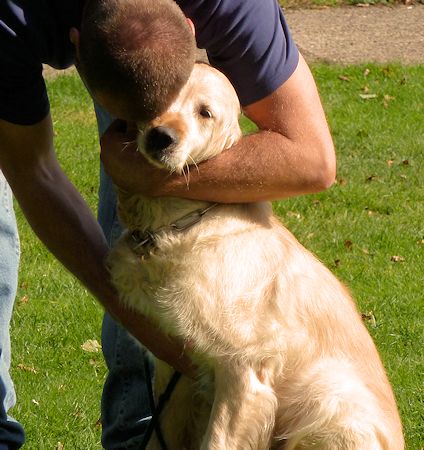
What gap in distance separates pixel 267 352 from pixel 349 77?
23.8 ft

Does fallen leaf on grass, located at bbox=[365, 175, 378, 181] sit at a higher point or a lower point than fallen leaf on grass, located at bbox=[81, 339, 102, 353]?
lower

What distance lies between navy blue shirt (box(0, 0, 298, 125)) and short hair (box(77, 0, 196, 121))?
339 mm

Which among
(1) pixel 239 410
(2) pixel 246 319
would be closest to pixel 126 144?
(2) pixel 246 319

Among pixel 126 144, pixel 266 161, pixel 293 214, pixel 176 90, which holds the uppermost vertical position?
pixel 176 90

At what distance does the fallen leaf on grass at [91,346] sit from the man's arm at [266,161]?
225 cm

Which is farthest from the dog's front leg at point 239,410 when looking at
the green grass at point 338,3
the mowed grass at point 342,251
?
the green grass at point 338,3

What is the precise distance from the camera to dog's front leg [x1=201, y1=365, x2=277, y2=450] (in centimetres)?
341

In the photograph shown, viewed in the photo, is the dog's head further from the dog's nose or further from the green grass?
the green grass

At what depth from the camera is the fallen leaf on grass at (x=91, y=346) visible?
551 centimetres

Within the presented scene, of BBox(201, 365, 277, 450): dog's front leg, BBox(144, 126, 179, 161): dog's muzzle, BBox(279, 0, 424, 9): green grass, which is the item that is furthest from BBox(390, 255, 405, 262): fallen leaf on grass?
BBox(279, 0, 424, 9): green grass

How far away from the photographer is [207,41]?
3279 mm

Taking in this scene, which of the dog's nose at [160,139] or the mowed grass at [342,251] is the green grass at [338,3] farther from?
the dog's nose at [160,139]

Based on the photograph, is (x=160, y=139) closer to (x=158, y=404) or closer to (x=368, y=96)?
(x=158, y=404)

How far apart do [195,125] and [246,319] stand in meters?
0.68
